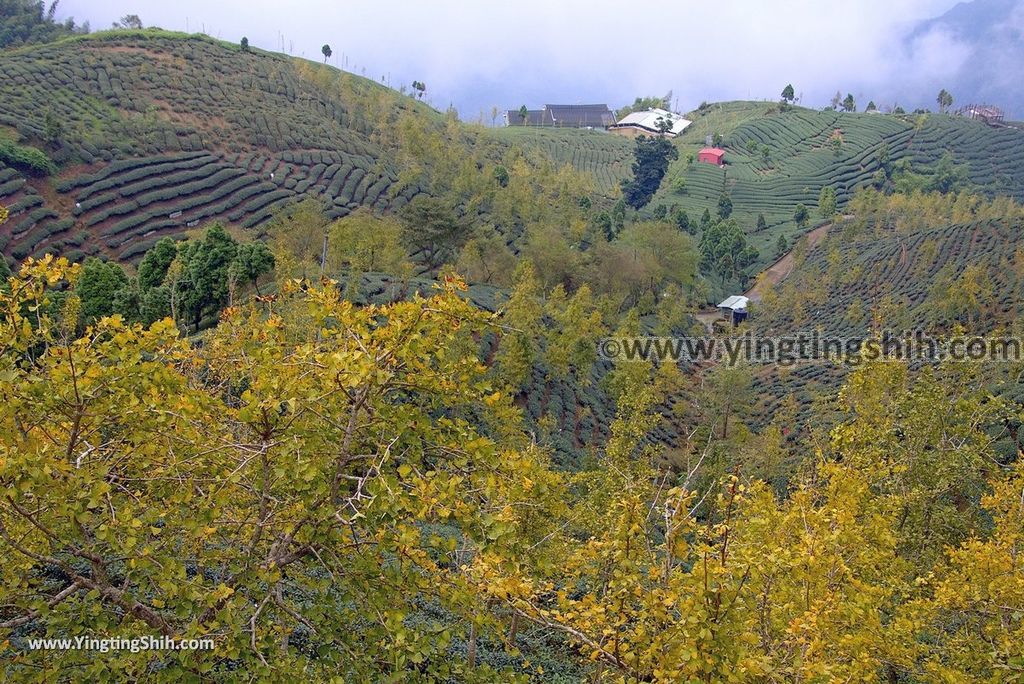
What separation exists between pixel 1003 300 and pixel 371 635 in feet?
136

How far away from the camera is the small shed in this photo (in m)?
52.1

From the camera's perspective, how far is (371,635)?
4387 millimetres

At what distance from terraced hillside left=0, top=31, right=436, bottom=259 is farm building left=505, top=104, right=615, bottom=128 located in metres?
65.4

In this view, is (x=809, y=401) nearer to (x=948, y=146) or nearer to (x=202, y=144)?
(x=202, y=144)

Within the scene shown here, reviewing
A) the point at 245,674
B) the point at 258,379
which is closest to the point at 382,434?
the point at 258,379

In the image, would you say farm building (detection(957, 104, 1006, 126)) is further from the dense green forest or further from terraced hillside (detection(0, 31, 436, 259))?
terraced hillside (detection(0, 31, 436, 259))

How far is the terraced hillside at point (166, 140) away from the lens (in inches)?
1652

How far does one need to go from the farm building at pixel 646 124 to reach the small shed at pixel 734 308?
77934 mm
